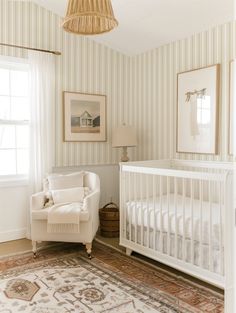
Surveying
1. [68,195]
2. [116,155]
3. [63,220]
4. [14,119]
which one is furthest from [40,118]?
[63,220]

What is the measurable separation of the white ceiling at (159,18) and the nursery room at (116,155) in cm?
2

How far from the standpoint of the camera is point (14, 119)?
4039 mm

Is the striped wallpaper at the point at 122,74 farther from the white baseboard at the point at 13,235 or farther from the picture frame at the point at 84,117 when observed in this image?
the white baseboard at the point at 13,235

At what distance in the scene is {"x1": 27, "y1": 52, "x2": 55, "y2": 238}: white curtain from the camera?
3.95 m

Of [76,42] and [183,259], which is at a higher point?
[76,42]

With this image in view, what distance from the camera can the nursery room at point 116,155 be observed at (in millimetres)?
2566

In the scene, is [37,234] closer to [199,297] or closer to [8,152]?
[8,152]

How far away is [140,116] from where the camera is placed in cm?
466

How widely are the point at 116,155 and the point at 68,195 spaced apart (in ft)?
4.33

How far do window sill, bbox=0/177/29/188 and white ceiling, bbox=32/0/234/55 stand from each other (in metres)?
2.10

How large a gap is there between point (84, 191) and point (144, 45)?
81.6 inches

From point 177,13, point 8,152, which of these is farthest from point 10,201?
point 177,13

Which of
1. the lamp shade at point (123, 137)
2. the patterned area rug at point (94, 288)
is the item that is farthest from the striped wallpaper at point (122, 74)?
the patterned area rug at point (94, 288)

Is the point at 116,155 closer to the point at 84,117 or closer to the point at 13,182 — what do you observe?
the point at 84,117
